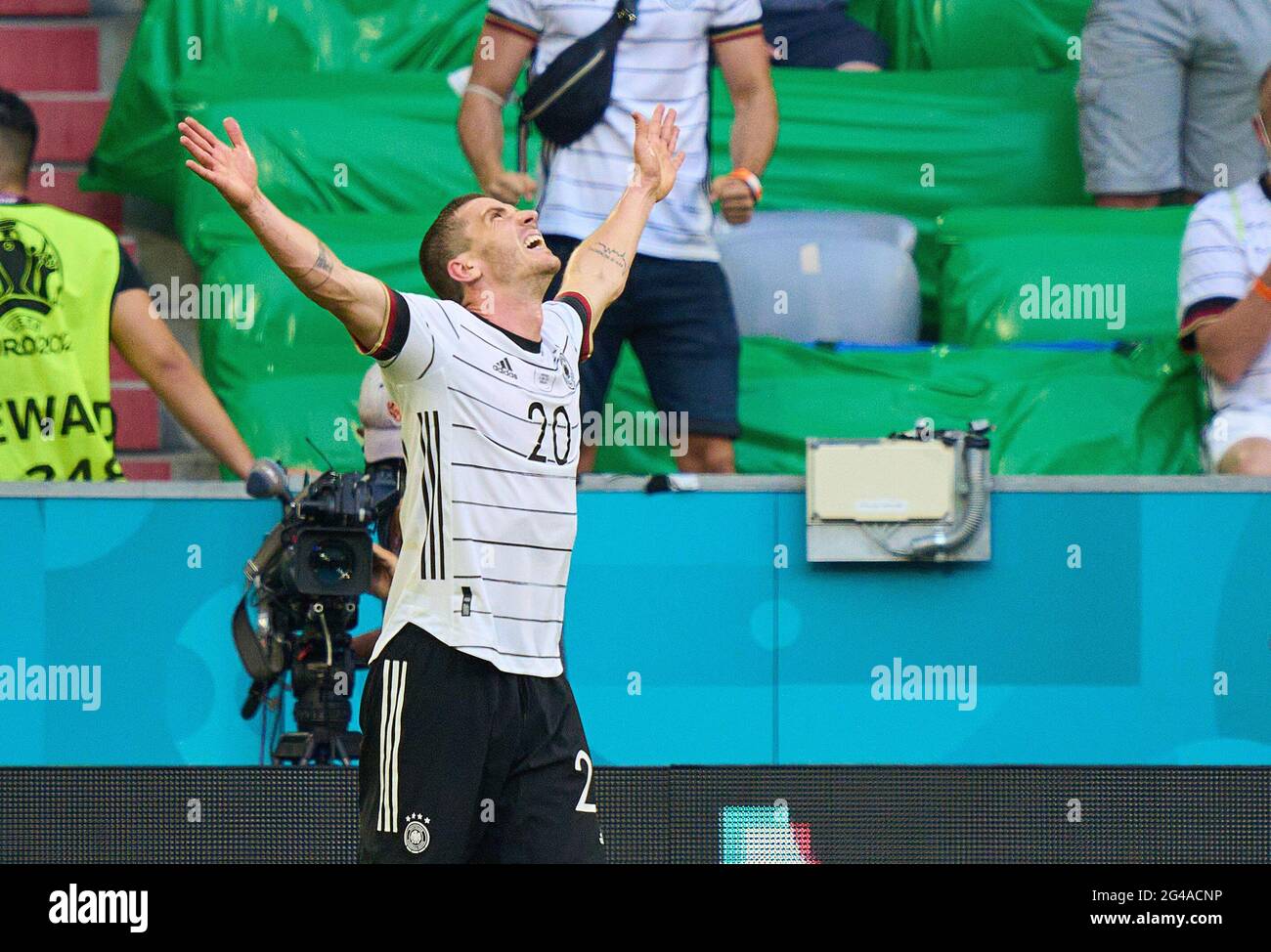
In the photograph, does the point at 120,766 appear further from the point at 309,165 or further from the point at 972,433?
the point at 309,165

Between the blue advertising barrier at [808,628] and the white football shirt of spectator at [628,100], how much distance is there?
87 centimetres

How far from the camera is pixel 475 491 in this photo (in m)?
3.35

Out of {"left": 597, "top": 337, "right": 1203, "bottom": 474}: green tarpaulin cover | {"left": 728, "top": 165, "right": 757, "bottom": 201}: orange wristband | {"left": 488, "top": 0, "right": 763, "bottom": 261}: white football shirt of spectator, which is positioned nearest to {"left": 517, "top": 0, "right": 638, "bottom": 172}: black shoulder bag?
{"left": 488, "top": 0, "right": 763, "bottom": 261}: white football shirt of spectator

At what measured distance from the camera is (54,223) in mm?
4805

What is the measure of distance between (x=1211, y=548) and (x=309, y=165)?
3.10 m

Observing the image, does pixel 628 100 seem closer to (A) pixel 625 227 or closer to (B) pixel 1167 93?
(A) pixel 625 227

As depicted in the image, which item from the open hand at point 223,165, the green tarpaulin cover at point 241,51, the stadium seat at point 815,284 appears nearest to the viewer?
the open hand at point 223,165

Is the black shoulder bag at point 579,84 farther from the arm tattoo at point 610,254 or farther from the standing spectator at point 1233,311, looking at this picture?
the standing spectator at point 1233,311

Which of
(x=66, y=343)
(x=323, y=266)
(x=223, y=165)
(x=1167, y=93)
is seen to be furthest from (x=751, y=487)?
(x=1167, y=93)

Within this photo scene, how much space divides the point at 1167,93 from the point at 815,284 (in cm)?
130

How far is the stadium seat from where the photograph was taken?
6.02 meters

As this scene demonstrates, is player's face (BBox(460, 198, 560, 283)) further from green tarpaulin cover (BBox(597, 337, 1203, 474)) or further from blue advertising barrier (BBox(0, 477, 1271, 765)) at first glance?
green tarpaulin cover (BBox(597, 337, 1203, 474))

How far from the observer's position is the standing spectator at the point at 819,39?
6.88 metres

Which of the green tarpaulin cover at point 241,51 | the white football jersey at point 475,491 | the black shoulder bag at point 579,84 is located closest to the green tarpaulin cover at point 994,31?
the green tarpaulin cover at point 241,51
